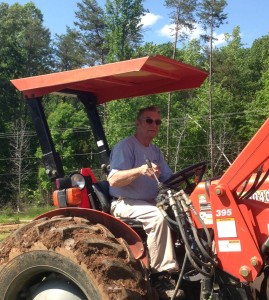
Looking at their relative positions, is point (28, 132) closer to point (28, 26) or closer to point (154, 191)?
point (28, 26)

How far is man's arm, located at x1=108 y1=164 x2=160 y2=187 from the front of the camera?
4285 millimetres

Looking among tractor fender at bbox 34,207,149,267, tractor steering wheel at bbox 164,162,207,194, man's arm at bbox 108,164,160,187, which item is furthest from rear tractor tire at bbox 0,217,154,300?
tractor steering wheel at bbox 164,162,207,194

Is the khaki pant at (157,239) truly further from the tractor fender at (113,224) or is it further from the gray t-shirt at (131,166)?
the gray t-shirt at (131,166)

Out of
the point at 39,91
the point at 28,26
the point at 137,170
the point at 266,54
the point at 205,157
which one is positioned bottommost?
the point at 205,157

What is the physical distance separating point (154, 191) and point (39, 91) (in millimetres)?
1276

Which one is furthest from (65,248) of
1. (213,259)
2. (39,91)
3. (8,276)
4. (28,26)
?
(28,26)

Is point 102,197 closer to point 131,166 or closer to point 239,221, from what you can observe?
point 131,166

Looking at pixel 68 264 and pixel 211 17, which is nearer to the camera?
pixel 68 264

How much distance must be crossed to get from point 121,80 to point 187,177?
1048 mm

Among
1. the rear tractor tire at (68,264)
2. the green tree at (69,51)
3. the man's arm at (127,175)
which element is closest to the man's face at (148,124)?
the man's arm at (127,175)

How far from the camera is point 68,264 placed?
3971 millimetres

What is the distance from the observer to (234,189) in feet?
12.6

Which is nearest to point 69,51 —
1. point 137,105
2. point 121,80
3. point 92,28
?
point 92,28

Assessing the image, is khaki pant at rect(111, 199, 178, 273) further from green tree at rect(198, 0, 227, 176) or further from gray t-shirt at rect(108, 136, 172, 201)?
green tree at rect(198, 0, 227, 176)
